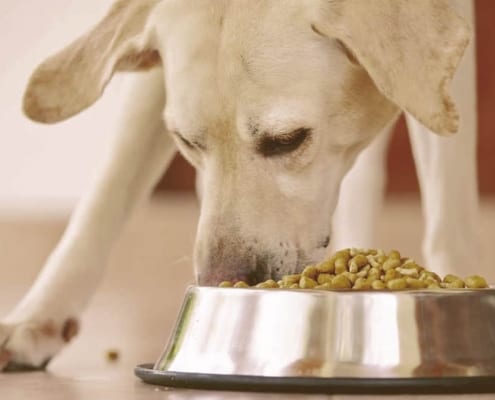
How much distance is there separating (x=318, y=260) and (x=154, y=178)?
49 centimetres

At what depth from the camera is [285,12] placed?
1887mm

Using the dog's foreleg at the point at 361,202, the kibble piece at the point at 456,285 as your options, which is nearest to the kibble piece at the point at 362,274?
the kibble piece at the point at 456,285

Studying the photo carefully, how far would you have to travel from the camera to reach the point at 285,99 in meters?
1.84

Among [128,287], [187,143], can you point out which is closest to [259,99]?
[187,143]

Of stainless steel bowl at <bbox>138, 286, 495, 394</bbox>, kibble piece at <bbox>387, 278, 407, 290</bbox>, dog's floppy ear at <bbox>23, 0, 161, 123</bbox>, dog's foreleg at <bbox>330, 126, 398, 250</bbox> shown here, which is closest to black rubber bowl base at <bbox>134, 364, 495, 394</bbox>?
stainless steel bowl at <bbox>138, 286, 495, 394</bbox>

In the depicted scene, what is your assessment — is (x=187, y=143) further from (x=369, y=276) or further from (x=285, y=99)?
(x=369, y=276)

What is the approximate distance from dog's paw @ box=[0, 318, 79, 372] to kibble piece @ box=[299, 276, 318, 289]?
533 mm

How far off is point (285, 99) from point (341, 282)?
399 mm

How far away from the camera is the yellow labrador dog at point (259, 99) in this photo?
179cm

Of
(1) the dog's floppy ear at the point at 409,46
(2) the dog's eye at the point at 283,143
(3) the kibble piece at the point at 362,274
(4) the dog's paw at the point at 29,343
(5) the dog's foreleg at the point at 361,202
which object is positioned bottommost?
(4) the dog's paw at the point at 29,343

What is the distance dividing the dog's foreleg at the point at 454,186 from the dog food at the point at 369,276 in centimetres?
64

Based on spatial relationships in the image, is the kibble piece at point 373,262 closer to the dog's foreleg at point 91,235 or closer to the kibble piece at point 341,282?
the kibble piece at point 341,282

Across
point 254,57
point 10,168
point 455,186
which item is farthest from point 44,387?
point 10,168

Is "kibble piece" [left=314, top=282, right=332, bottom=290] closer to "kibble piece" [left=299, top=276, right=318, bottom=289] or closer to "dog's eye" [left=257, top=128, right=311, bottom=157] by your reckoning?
"kibble piece" [left=299, top=276, right=318, bottom=289]
